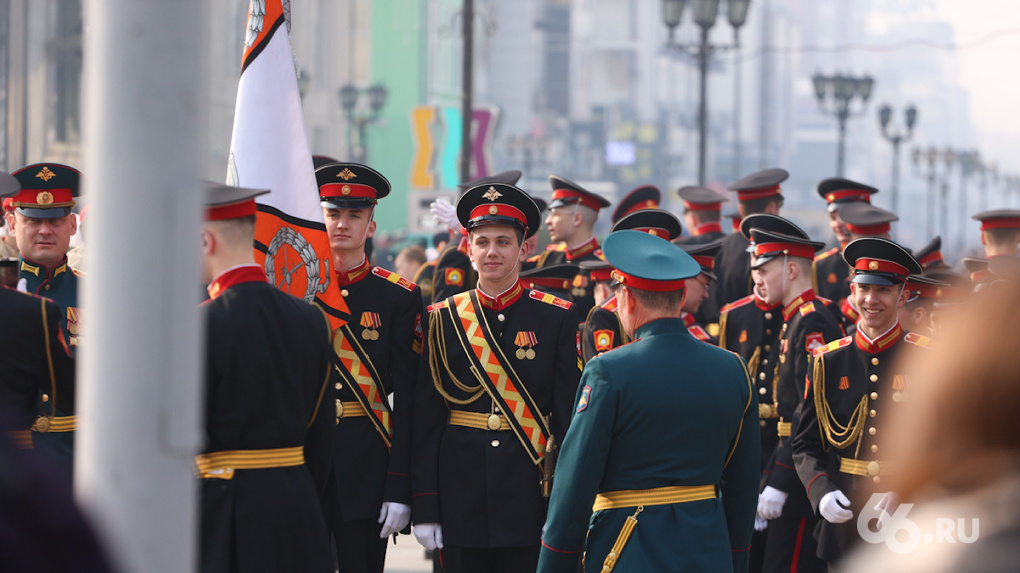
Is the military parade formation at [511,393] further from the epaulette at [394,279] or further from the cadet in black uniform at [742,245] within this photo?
the cadet in black uniform at [742,245]

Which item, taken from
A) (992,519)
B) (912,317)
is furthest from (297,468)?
(912,317)

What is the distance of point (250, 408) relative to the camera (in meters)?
4.17

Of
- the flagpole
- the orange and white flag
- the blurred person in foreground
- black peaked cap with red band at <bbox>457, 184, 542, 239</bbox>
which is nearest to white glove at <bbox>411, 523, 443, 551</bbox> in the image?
the orange and white flag

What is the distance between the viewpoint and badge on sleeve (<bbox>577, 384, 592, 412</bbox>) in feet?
14.3

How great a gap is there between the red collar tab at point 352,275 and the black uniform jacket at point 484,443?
1.61 feet

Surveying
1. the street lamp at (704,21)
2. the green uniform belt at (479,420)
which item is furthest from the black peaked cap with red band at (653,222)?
the street lamp at (704,21)

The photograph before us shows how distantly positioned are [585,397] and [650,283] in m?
0.48

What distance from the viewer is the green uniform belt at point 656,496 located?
4.40 metres

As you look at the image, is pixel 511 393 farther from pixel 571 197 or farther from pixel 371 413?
pixel 571 197

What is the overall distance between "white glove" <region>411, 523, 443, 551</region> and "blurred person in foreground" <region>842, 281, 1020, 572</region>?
4.04m

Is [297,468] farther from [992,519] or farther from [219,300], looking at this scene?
[992,519]

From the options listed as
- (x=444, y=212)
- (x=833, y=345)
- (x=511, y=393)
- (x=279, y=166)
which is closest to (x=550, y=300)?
(x=511, y=393)

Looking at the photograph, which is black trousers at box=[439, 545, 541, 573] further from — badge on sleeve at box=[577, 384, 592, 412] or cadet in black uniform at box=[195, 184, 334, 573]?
badge on sleeve at box=[577, 384, 592, 412]

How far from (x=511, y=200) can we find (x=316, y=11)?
43323mm
